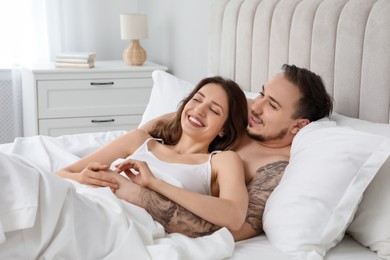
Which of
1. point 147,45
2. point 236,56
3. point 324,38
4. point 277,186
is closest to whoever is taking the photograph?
point 277,186

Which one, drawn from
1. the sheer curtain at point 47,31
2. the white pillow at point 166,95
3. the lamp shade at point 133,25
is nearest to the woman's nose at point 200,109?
the white pillow at point 166,95

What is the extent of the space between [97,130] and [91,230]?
227 cm

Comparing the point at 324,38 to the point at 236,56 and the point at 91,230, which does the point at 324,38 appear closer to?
the point at 236,56

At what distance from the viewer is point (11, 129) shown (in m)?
3.95

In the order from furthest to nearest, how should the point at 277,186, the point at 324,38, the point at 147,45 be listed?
1. the point at 147,45
2. the point at 324,38
3. the point at 277,186

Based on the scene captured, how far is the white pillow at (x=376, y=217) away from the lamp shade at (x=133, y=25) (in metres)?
2.44

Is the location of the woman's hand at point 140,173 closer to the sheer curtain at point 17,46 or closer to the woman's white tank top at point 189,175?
the woman's white tank top at point 189,175

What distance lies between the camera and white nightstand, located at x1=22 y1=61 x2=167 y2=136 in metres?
3.47

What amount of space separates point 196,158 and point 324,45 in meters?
0.57

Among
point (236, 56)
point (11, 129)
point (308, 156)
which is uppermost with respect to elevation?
point (236, 56)

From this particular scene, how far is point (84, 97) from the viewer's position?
11.7ft

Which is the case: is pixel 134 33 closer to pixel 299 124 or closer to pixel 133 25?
pixel 133 25

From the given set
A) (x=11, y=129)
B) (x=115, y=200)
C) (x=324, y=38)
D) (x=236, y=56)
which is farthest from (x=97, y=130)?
(x=115, y=200)

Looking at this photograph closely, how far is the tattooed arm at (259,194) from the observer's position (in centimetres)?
161
